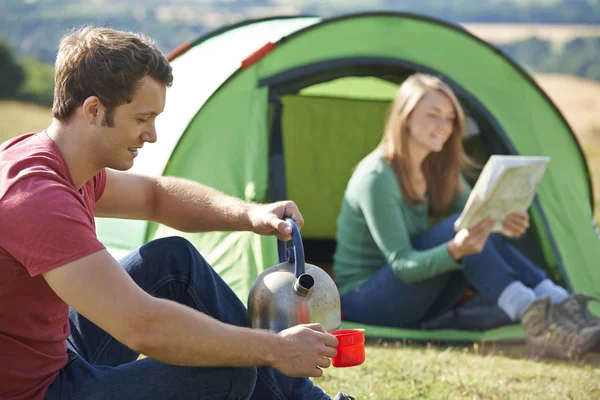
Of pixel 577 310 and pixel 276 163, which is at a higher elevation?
pixel 276 163

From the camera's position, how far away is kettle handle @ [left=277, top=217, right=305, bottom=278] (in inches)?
79.2

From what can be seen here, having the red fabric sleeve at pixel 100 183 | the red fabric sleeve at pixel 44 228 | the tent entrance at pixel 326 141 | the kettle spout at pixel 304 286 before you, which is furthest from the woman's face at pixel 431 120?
the red fabric sleeve at pixel 44 228

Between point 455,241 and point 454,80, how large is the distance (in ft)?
3.11

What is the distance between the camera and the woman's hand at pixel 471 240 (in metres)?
3.30

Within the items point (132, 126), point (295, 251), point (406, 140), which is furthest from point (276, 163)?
point (132, 126)

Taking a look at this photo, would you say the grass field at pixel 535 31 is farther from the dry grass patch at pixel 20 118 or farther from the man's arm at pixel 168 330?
the man's arm at pixel 168 330

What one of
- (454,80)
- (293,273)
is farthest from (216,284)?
(454,80)

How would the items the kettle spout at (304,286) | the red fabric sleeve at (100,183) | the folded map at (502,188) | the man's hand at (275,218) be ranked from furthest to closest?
the folded map at (502,188)
the red fabric sleeve at (100,183)
the man's hand at (275,218)
the kettle spout at (304,286)

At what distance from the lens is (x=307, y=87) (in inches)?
163

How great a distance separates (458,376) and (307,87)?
166 centimetres

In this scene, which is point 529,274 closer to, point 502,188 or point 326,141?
point 502,188

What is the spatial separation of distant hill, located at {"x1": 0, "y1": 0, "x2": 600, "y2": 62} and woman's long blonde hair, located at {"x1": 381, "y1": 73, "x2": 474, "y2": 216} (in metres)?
13.0

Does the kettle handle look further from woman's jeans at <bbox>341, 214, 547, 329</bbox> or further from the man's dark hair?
woman's jeans at <bbox>341, 214, 547, 329</bbox>

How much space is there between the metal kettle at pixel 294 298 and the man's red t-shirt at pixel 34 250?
1.35ft
